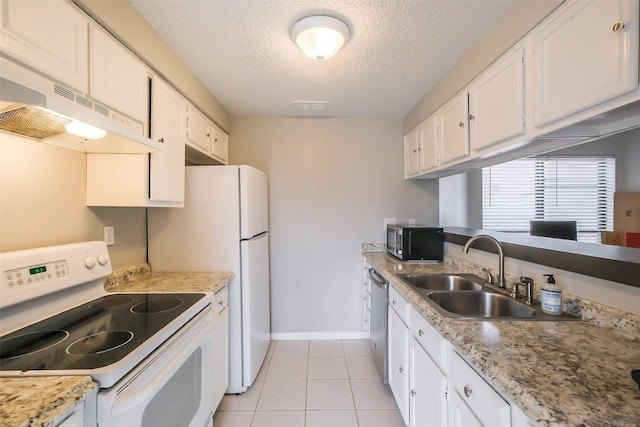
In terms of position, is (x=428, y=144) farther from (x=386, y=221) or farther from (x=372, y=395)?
(x=372, y=395)

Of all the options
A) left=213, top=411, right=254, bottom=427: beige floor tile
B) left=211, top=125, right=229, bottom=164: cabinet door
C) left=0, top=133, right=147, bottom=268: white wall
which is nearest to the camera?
left=0, top=133, right=147, bottom=268: white wall

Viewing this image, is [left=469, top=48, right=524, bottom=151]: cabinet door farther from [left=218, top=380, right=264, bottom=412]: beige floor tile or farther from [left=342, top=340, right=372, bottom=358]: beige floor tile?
[left=218, top=380, right=264, bottom=412]: beige floor tile

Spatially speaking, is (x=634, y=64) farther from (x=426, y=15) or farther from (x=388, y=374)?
(x=388, y=374)

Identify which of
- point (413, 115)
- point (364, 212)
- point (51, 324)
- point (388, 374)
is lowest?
point (388, 374)

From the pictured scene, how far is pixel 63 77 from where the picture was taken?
983 millimetres

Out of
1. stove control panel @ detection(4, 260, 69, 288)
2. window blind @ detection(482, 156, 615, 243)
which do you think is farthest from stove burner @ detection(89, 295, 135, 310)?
window blind @ detection(482, 156, 615, 243)

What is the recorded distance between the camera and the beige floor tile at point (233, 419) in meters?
1.72

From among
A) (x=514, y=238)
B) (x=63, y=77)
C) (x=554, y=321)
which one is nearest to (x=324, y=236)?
(x=514, y=238)

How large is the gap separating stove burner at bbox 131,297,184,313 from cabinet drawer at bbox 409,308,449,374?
1.24m

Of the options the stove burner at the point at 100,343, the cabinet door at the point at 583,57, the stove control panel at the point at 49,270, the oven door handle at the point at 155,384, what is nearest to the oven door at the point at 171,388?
the oven door handle at the point at 155,384

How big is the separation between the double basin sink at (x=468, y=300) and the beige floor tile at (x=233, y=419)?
1.41 m

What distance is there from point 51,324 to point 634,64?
230 cm

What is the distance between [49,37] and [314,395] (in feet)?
8.00

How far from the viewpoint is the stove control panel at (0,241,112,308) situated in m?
0.98
